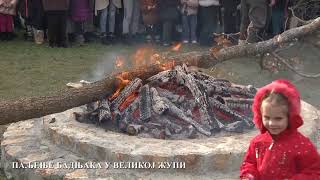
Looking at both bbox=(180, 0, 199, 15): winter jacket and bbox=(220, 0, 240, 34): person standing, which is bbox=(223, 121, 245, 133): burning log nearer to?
bbox=(180, 0, 199, 15): winter jacket

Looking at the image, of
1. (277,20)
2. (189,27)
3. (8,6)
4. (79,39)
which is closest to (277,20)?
(277,20)

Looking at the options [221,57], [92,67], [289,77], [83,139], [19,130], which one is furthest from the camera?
[92,67]

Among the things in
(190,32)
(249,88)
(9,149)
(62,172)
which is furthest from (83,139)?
(190,32)

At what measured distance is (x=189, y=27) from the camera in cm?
1198

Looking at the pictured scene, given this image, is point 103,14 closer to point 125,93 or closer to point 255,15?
point 255,15

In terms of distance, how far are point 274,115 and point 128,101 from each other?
2533 mm

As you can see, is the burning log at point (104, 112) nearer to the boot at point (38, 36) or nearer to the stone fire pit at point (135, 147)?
the stone fire pit at point (135, 147)

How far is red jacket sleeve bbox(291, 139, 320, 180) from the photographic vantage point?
3.00m

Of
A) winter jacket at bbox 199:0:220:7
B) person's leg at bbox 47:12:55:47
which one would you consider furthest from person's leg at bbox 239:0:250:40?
person's leg at bbox 47:12:55:47

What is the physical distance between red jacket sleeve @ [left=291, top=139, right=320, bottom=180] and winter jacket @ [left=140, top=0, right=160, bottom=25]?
8813 millimetres

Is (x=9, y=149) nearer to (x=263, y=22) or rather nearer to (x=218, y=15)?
(x=263, y=22)

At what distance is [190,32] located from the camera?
12.0 metres

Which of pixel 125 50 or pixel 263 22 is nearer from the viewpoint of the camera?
pixel 263 22

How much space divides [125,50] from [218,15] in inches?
95.7
